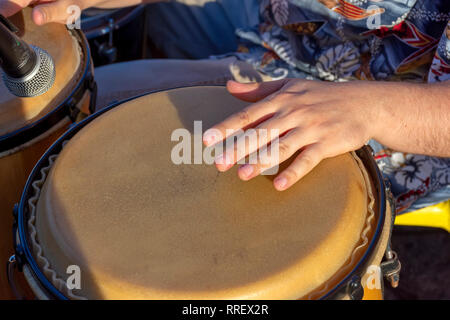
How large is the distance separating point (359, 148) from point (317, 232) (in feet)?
0.66

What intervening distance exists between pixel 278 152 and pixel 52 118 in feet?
1.30

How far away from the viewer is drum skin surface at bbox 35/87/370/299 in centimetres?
64

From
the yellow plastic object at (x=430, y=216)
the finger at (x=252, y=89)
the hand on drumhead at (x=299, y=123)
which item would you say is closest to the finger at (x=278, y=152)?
the hand on drumhead at (x=299, y=123)

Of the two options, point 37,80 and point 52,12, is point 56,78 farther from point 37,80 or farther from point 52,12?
point 52,12

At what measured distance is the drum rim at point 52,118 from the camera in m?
0.83

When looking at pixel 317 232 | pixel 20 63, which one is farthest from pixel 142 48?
pixel 317 232

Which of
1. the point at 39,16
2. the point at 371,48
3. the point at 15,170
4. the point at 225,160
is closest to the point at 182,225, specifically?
the point at 225,160

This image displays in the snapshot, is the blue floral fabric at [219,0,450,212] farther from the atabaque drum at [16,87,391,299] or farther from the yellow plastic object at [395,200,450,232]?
the atabaque drum at [16,87,391,299]

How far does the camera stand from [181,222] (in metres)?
0.70

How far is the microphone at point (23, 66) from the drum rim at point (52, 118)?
0.13 feet

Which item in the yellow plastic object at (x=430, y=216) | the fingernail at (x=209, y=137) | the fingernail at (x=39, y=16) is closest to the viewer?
the fingernail at (x=209, y=137)

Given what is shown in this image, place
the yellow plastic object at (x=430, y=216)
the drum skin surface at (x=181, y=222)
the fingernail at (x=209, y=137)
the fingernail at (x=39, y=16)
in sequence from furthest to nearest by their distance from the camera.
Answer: the yellow plastic object at (x=430, y=216)
the fingernail at (x=39, y=16)
the fingernail at (x=209, y=137)
the drum skin surface at (x=181, y=222)

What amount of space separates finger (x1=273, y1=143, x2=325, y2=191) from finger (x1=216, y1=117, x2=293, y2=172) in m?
0.05

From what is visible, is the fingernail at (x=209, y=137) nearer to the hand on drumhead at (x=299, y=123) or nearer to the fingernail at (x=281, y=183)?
the hand on drumhead at (x=299, y=123)
